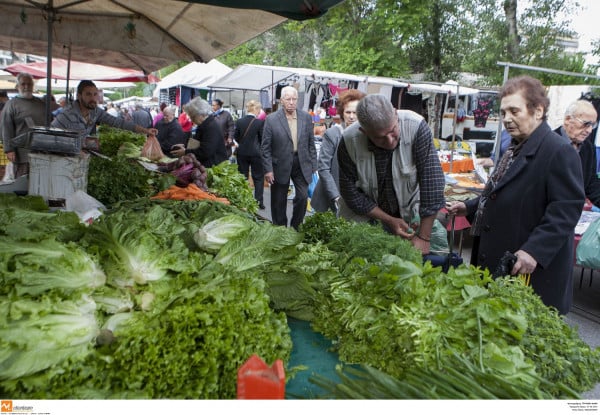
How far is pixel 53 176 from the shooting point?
393cm

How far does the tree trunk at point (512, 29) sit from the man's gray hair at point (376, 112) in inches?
768

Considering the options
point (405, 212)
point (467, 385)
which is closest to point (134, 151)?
point (405, 212)

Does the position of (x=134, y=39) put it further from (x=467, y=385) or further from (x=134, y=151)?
(x=467, y=385)

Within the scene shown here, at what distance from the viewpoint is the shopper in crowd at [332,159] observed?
5.71 meters

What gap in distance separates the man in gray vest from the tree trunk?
19065 mm

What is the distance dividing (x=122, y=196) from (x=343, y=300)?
117 inches

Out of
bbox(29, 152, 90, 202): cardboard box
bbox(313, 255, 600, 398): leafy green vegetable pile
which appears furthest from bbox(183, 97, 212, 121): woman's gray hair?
bbox(313, 255, 600, 398): leafy green vegetable pile

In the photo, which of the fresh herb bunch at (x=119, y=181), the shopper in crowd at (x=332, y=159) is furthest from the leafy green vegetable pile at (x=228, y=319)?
the shopper in crowd at (x=332, y=159)

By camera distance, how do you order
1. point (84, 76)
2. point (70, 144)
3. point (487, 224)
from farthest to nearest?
point (84, 76)
point (70, 144)
point (487, 224)

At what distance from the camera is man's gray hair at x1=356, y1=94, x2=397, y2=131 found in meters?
3.39

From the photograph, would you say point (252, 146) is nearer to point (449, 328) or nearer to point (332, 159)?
point (332, 159)

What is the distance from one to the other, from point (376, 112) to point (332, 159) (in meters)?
2.75

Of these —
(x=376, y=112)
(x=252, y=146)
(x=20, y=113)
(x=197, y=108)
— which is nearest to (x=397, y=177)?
(x=376, y=112)

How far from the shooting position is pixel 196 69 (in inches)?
649
